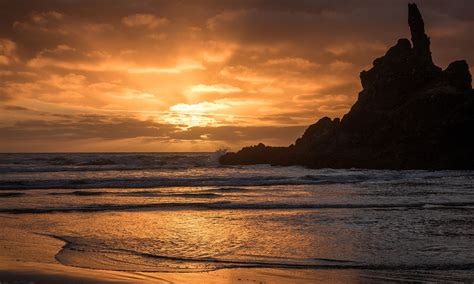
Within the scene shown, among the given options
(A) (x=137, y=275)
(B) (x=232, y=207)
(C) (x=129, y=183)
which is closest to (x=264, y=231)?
(A) (x=137, y=275)

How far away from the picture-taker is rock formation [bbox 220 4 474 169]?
58125 mm

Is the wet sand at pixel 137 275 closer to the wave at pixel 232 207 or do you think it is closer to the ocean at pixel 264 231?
the ocean at pixel 264 231

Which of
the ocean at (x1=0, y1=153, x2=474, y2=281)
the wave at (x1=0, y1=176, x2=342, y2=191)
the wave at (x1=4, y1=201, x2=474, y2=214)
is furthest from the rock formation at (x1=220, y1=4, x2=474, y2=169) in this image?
the wave at (x1=4, y1=201, x2=474, y2=214)

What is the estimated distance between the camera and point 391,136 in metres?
65.4

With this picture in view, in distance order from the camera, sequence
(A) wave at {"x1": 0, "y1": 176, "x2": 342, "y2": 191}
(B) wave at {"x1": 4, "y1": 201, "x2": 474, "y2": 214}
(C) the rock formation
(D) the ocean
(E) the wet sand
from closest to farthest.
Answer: (E) the wet sand → (D) the ocean → (B) wave at {"x1": 4, "y1": 201, "x2": 474, "y2": 214} → (A) wave at {"x1": 0, "y1": 176, "x2": 342, "y2": 191} → (C) the rock formation

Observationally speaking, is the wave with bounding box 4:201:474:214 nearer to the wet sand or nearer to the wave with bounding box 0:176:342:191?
the wet sand

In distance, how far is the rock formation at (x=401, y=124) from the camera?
58125 millimetres

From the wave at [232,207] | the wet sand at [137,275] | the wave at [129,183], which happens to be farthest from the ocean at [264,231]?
the wave at [129,183]

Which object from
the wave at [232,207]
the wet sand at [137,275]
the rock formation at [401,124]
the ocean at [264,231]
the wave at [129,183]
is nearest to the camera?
the wet sand at [137,275]

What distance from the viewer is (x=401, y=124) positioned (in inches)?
2559

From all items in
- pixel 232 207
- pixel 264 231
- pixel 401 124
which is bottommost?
pixel 232 207

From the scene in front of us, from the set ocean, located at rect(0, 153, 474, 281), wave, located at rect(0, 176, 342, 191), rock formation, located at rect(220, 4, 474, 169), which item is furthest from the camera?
rock formation, located at rect(220, 4, 474, 169)

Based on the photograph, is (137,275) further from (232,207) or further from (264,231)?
(232,207)

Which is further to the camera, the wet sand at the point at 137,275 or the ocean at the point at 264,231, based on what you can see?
the ocean at the point at 264,231
